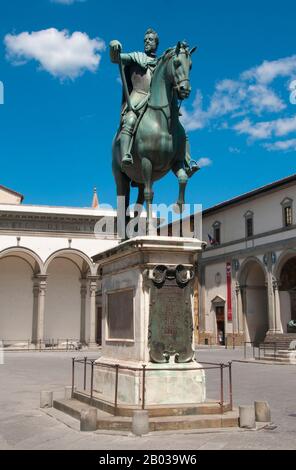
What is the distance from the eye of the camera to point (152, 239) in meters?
7.68

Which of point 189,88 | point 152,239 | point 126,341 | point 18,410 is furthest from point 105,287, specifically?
point 189,88

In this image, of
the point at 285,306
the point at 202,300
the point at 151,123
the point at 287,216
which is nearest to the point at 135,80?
the point at 151,123

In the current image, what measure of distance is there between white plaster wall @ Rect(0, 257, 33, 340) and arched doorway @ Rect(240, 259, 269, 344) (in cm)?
1572

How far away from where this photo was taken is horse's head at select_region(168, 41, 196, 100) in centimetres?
742

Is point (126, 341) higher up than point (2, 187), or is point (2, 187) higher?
point (2, 187)

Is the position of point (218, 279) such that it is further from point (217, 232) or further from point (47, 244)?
point (47, 244)

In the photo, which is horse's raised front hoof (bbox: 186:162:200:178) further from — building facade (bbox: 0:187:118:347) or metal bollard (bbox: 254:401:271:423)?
building facade (bbox: 0:187:118:347)

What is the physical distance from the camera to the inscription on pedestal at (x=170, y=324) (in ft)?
25.0

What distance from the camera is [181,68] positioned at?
750 centimetres

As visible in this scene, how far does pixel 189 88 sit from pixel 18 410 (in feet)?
20.6

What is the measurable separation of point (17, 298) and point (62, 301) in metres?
3.32

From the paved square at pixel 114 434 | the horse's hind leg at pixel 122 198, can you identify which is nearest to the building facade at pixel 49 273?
the paved square at pixel 114 434

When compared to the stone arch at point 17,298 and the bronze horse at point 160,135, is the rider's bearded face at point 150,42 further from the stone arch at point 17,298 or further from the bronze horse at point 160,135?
the stone arch at point 17,298
